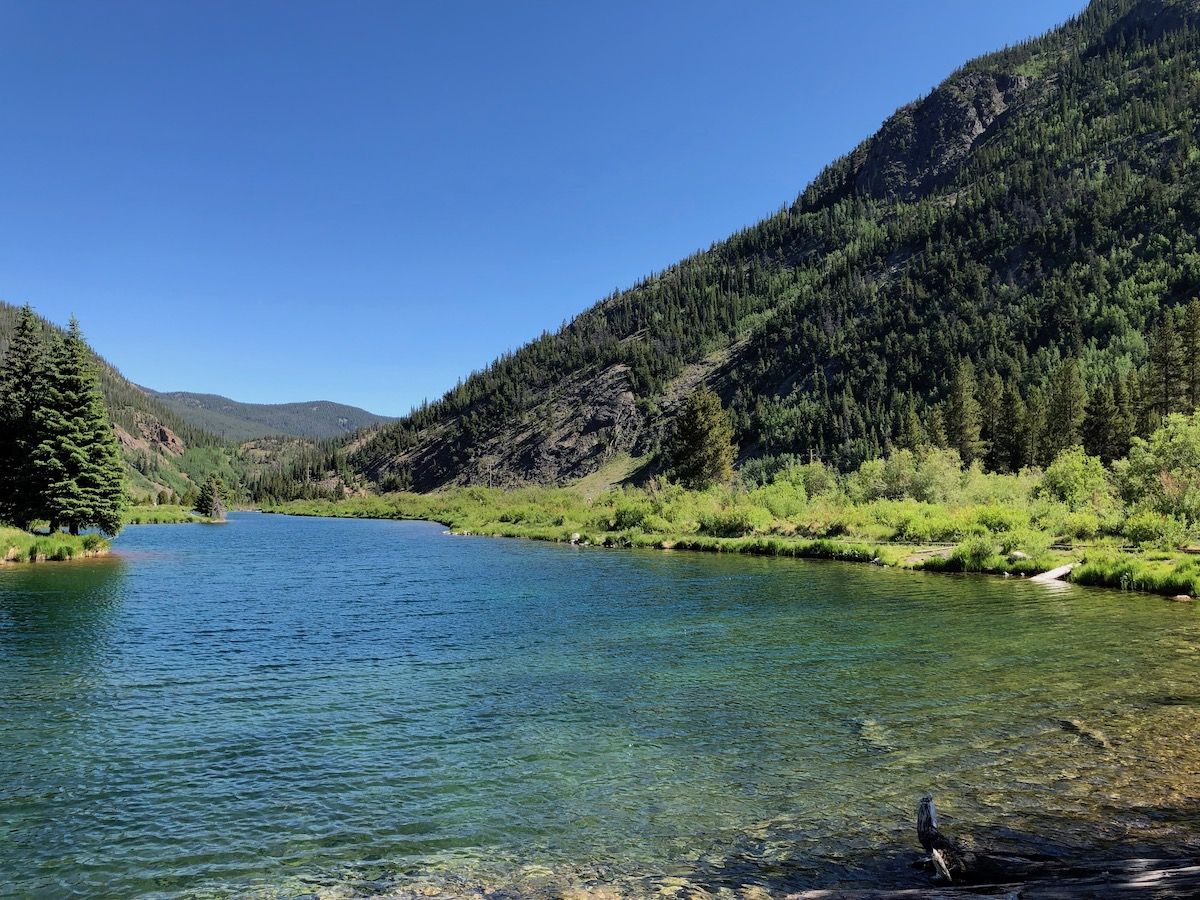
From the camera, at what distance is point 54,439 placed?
52.1 meters

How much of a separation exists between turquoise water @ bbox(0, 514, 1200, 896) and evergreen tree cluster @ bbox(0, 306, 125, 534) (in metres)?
27.0

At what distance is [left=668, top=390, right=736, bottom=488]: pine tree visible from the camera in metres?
97.1

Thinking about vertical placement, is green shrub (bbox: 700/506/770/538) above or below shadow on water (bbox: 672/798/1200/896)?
above

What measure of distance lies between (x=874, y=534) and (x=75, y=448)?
61.4m

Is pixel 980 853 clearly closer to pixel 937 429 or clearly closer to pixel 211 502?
pixel 937 429

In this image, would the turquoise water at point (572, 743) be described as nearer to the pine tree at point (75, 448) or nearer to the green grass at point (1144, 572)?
the green grass at point (1144, 572)

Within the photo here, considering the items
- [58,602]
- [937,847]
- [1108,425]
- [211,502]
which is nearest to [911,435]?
[1108,425]

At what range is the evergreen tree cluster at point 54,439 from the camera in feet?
171

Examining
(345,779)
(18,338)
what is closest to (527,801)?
(345,779)

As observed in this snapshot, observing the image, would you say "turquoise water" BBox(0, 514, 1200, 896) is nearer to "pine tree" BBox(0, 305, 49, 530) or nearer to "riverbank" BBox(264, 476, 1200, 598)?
"riverbank" BBox(264, 476, 1200, 598)

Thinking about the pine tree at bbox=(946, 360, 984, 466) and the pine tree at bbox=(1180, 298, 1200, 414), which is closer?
the pine tree at bbox=(1180, 298, 1200, 414)

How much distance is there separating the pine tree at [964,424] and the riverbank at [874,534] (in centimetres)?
4661

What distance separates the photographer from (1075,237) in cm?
16350

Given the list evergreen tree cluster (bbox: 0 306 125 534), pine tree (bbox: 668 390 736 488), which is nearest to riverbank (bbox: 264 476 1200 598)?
pine tree (bbox: 668 390 736 488)
